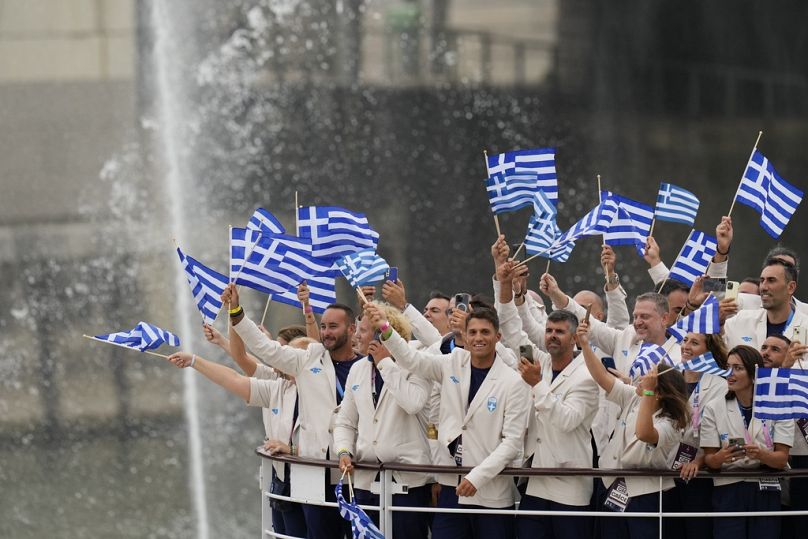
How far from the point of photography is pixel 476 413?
Answer: 7992mm

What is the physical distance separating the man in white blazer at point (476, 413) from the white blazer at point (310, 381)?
691 millimetres

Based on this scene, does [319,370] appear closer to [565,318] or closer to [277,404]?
[277,404]

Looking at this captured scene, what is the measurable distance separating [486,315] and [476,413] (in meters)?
0.48

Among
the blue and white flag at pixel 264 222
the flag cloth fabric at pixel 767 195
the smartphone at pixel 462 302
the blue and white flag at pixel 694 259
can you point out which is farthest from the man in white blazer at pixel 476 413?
the flag cloth fabric at pixel 767 195

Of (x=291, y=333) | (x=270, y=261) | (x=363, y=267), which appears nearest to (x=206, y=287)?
(x=270, y=261)

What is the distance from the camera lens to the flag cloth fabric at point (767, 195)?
9758 mm

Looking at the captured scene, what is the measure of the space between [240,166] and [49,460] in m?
3.72

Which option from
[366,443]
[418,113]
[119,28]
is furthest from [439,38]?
[366,443]

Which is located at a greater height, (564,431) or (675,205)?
(675,205)

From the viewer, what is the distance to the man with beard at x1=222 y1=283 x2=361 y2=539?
8.58 meters

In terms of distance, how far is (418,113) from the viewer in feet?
58.2

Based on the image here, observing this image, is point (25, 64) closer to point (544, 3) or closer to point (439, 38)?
point (439, 38)

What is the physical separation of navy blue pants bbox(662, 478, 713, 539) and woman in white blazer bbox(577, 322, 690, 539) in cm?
12

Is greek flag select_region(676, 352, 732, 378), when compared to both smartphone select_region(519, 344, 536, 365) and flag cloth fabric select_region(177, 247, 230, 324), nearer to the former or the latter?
smartphone select_region(519, 344, 536, 365)
